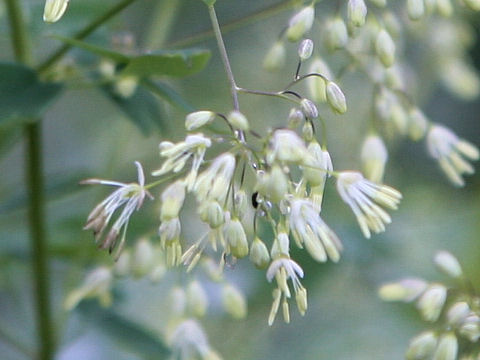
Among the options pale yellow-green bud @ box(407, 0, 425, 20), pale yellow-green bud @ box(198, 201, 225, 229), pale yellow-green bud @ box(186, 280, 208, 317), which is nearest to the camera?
pale yellow-green bud @ box(198, 201, 225, 229)

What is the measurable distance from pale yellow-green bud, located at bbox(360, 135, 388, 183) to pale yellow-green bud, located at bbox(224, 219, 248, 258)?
35 centimetres

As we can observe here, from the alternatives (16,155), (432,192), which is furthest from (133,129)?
(16,155)

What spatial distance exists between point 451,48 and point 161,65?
2.68 feet

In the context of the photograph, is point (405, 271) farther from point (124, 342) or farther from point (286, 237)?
point (286, 237)

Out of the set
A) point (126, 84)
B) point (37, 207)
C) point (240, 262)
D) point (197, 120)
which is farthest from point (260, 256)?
point (240, 262)

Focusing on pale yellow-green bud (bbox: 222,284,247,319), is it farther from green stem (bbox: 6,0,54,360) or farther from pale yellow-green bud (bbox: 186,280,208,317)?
green stem (bbox: 6,0,54,360)

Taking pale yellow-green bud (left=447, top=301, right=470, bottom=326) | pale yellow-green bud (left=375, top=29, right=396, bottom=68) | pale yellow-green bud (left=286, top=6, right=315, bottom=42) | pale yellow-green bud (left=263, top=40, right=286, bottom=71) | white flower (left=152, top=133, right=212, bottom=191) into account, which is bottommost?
pale yellow-green bud (left=447, top=301, right=470, bottom=326)

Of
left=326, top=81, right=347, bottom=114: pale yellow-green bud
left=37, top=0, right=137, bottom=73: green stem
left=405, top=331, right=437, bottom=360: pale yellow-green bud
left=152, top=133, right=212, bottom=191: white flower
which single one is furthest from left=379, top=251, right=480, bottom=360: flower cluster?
left=37, top=0, right=137, bottom=73: green stem

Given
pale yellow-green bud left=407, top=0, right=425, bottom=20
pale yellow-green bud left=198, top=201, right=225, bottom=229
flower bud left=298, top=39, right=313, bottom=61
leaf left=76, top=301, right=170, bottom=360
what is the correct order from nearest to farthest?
1. pale yellow-green bud left=198, top=201, right=225, bottom=229
2. flower bud left=298, top=39, right=313, bottom=61
3. pale yellow-green bud left=407, top=0, right=425, bottom=20
4. leaf left=76, top=301, right=170, bottom=360

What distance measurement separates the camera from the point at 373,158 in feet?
3.96

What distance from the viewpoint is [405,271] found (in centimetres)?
176

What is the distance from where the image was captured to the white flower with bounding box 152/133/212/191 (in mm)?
854

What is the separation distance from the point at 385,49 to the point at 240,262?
2.11ft

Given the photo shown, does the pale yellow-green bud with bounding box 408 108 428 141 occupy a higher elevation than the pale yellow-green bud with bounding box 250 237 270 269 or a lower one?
lower
